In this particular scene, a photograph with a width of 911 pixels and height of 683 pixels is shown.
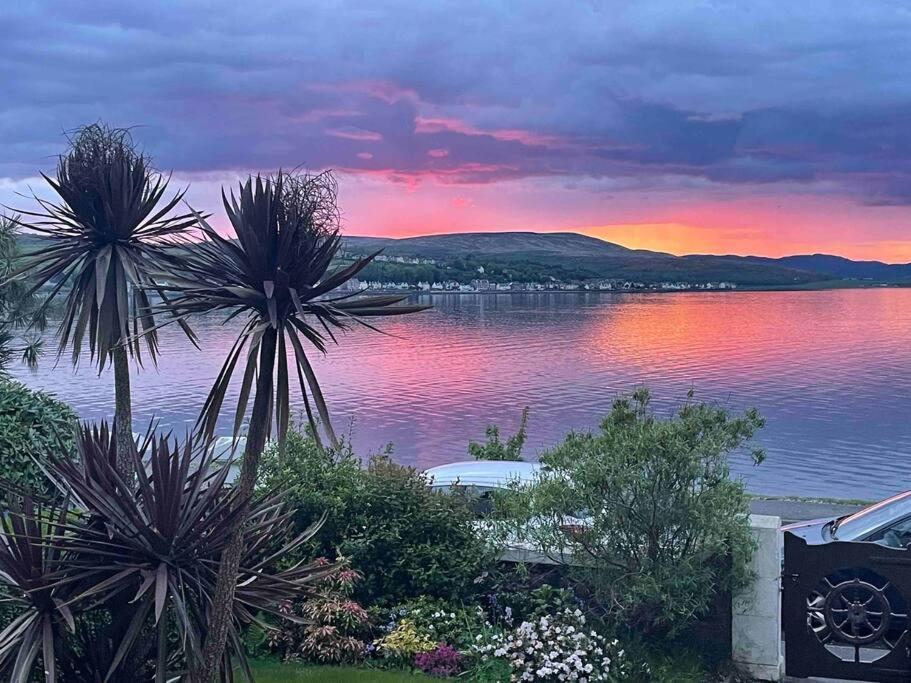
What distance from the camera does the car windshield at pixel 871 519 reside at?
916cm

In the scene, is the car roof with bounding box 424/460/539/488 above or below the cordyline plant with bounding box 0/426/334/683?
below

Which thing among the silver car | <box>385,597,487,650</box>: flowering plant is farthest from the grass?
the silver car

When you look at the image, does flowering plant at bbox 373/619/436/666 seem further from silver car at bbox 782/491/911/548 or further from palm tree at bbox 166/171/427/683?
silver car at bbox 782/491/911/548

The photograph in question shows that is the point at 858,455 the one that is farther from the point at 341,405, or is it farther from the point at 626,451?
the point at 626,451

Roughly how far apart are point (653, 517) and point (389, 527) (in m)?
2.83

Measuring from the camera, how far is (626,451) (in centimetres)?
846

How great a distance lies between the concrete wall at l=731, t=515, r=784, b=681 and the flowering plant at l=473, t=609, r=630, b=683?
125 cm

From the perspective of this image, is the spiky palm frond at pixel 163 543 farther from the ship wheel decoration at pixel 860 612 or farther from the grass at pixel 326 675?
the ship wheel decoration at pixel 860 612

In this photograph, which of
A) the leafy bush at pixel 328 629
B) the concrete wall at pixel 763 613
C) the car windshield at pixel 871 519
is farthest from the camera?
the car windshield at pixel 871 519

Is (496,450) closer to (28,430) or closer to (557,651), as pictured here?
(557,651)

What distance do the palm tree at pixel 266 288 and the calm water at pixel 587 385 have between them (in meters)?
8.53

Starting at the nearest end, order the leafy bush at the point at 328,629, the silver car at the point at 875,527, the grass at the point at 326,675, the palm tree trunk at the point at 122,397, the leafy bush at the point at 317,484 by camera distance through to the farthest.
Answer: the grass at the point at 326,675
the leafy bush at the point at 328,629
the palm tree trunk at the point at 122,397
the silver car at the point at 875,527
the leafy bush at the point at 317,484

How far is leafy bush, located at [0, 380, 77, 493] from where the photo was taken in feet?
28.1

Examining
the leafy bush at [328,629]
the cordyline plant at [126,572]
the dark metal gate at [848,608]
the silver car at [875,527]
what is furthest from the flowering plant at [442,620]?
the silver car at [875,527]
